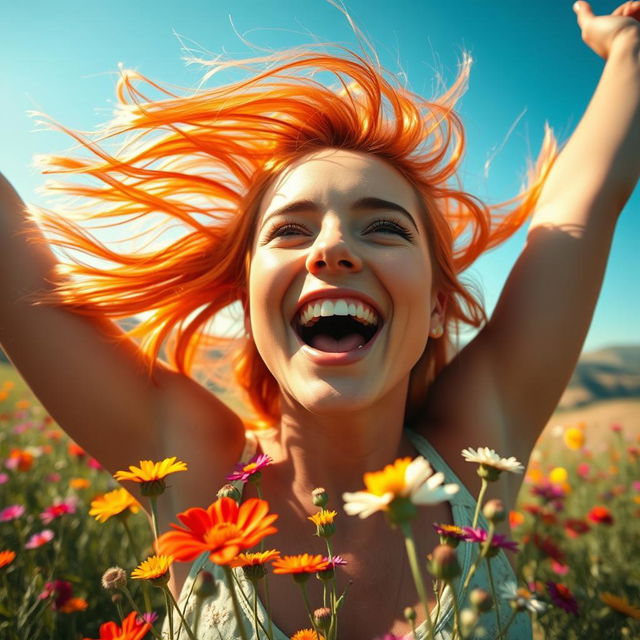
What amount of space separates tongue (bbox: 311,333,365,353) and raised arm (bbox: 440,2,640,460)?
544mm

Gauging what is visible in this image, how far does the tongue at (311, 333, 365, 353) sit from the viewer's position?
149 centimetres

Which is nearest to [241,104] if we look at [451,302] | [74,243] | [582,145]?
[74,243]

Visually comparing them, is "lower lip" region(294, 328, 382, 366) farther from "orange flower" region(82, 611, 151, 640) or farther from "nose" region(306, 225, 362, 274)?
"orange flower" region(82, 611, 151, 640)

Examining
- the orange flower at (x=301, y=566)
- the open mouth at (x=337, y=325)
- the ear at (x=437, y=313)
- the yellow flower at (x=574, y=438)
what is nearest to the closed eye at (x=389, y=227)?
the open mouth at (x=337, y=325)

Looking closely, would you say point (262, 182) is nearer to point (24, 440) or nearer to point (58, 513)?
point (58, 513)

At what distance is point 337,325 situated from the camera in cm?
168

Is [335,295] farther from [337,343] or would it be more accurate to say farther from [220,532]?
[220,532]

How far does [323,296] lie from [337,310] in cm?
5

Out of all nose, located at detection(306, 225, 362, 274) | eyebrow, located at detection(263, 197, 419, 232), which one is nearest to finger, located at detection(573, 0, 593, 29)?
eyebrow, located at detection(263, 197, 419, 232)

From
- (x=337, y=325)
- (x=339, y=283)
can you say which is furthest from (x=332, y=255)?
(x=337, y=325)

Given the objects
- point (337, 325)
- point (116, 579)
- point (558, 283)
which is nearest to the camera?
point (116, 579)

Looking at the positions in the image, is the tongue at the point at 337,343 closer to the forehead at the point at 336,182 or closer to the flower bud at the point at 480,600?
the forehead at the point at 336,182

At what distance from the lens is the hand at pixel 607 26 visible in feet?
7.45

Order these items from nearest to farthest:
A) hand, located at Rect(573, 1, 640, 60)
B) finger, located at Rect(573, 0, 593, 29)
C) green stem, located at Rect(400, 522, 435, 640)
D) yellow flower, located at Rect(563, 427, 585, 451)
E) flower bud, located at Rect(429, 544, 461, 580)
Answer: green stem, located at Rect(400, 522, 435, 640) → flower bud, located at Rect(429, 544, 461, 580) → hand, located at Rect(573, 1, 640, 60) → finger, located at Rect(573, 0, 593, 29) → yellow flower, located at Rect(563, 427, 585, 451)
